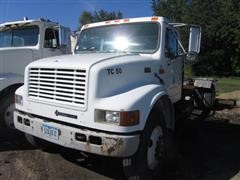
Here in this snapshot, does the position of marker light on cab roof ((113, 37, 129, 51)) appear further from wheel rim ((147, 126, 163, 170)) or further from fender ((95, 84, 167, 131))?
wheel rim ((147, 126, 163, 170))

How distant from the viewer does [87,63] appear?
4.83m

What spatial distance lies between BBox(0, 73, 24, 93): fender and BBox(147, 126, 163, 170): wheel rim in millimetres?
3469

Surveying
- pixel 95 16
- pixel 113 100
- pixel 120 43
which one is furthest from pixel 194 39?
pixel 95 16

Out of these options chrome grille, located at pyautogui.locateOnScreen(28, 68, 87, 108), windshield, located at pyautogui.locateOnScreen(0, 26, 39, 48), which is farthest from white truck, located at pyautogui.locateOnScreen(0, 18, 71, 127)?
chrome grille, located at pyautogui.locateOnScreen(28, 68, 87, 108)

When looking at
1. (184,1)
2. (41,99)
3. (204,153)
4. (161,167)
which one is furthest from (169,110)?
(184,1)

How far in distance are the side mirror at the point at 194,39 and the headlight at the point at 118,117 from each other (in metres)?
2.72

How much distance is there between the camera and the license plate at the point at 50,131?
4.87m

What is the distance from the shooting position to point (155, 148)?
5.14 metres

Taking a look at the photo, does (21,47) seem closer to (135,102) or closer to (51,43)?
(51,43)

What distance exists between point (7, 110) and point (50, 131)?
2611 mm

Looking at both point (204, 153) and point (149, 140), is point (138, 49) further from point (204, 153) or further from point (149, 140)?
point (204, 153)

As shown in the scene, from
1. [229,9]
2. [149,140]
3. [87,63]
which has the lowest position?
[149,140]

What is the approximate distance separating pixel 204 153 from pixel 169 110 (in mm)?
1568

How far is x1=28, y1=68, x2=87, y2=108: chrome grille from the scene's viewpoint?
4.73 metres
